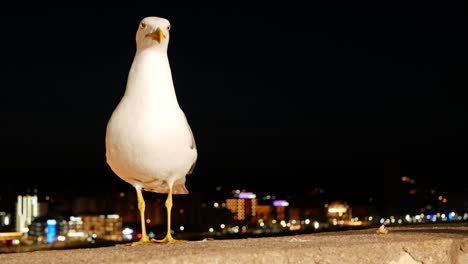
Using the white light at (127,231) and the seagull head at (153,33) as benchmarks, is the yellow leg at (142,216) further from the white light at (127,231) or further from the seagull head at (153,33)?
the white light at (127,231)

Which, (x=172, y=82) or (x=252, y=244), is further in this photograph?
(x=172, y=82)

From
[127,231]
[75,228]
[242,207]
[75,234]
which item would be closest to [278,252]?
[127,231]

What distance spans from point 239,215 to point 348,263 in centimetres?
10362

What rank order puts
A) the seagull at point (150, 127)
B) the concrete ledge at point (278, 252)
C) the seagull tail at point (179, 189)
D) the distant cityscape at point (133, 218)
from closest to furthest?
the concrete ledge at point (278, 252) < the seagull at point (150, 127) < the seagull tail at point (179, 189) < the distant cityscape at point (133, 218)

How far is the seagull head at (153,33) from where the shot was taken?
435 cm

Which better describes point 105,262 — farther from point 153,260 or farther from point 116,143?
point 116,143

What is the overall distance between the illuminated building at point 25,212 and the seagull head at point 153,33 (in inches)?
3884

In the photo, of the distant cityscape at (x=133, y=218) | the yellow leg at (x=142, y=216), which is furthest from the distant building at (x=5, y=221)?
the yellow leg at (x=142, y=216)

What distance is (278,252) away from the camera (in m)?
3.65

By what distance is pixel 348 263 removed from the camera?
3844mm

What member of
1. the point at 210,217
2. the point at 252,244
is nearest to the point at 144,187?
the point at 252,244

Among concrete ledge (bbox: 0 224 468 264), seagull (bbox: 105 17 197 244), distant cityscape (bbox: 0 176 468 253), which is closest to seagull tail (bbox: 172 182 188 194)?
seagull (bbox: 105 17 197 244)

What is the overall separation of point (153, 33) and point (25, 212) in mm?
106493

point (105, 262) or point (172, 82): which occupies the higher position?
point (172, 82)
